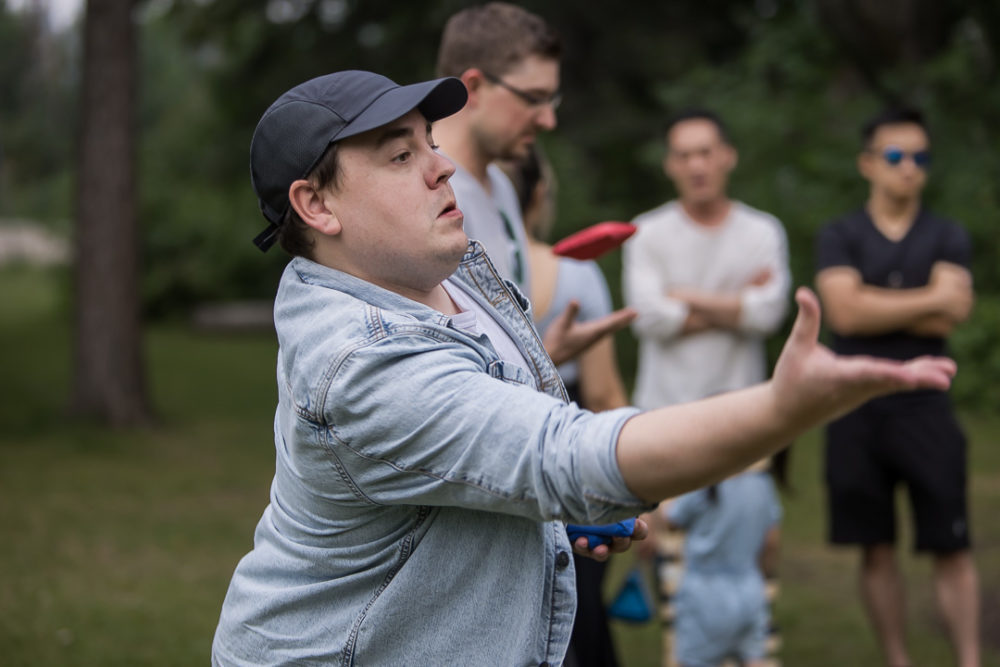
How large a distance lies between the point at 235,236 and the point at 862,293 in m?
17.9

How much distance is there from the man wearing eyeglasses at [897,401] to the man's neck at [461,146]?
2.17 meters

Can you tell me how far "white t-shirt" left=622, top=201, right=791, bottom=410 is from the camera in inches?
205

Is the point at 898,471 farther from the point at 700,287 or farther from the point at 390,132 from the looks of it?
the point at 390,132

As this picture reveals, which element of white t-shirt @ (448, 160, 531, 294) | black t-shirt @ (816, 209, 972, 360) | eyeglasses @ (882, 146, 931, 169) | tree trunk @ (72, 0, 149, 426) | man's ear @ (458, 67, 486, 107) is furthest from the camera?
tree trunk @ (72, 0, 149, 426)

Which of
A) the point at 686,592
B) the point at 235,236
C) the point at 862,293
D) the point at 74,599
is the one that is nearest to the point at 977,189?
the point at 862,293

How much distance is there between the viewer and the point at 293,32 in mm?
14219

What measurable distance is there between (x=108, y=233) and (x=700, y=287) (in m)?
7.10

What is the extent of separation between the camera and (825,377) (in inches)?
56.5

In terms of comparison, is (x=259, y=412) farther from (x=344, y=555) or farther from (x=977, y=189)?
(x=344, y=555)

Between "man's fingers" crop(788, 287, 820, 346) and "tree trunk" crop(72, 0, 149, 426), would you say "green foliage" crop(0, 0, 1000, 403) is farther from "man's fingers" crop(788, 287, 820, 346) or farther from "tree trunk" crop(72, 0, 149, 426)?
"man's fingers" crop(788, 287, 820, 346)

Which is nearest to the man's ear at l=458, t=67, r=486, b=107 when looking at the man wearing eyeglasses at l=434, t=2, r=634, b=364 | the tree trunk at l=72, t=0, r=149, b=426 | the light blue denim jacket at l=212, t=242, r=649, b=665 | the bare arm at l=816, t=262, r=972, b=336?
the man wearing eyeglasses at l=434, t=2, r=634, b=364

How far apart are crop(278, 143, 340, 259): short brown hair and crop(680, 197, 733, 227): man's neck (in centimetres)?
359

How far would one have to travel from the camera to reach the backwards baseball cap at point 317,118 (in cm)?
192

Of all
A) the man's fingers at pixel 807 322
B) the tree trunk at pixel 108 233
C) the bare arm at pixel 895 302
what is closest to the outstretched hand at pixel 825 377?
the man's fingers at pixel 807 322
